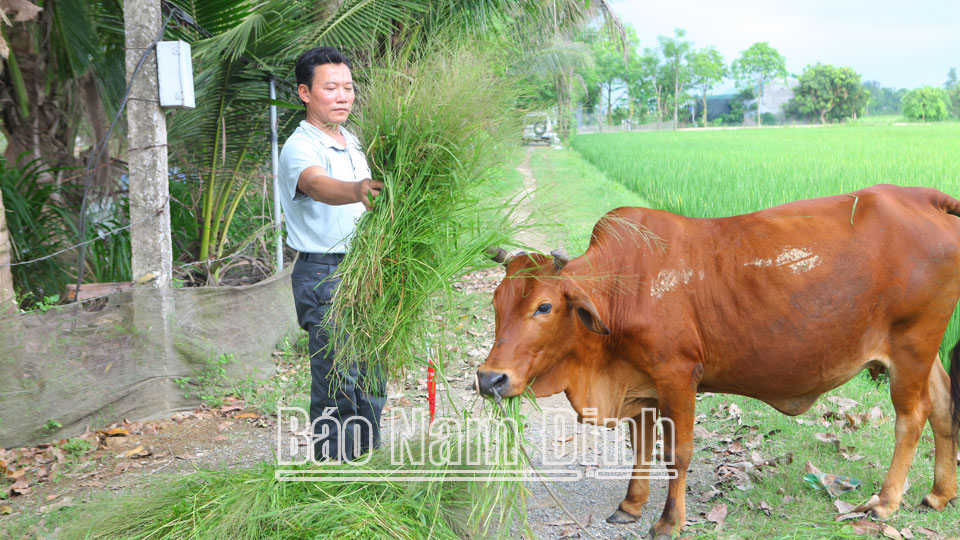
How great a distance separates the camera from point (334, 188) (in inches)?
120

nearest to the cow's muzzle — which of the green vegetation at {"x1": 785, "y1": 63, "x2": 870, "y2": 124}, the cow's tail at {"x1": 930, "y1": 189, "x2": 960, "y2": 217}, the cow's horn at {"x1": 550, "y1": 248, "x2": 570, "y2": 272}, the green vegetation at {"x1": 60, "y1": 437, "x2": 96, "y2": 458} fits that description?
the cow's horn at {"x1": 550, "y1": 248, "x2": 570, "y2": 272}

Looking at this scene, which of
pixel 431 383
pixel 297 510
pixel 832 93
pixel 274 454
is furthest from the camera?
pixel 832 93

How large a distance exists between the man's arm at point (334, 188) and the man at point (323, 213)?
0.17 ft

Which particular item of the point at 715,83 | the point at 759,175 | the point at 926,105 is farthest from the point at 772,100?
the point at 759,175

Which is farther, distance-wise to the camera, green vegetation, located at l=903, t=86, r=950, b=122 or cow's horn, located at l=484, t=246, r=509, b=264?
green vegetation, located at l=903, t=86, r=950, b=122

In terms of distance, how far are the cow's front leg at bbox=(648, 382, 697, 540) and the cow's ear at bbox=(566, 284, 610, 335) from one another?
1.51 ft

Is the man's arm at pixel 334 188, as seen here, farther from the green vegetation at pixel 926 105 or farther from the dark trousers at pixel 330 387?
the green vegetation at pixel 926 105

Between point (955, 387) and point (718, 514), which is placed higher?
point (955, 387)

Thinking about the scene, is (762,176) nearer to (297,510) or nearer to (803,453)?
(803,453)

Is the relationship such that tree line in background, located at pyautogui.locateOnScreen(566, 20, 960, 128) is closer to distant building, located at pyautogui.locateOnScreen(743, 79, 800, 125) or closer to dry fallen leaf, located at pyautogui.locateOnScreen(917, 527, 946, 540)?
distant building, located at pyautogui.locateOnScreen(743, 79, 800, 125)

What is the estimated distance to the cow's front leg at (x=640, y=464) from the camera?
3.52m

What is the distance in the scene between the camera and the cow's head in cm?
300

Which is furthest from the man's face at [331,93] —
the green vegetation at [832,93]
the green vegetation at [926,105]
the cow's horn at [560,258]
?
the green vegetation at [832,93]

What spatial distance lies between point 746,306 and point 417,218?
1.46 metres
